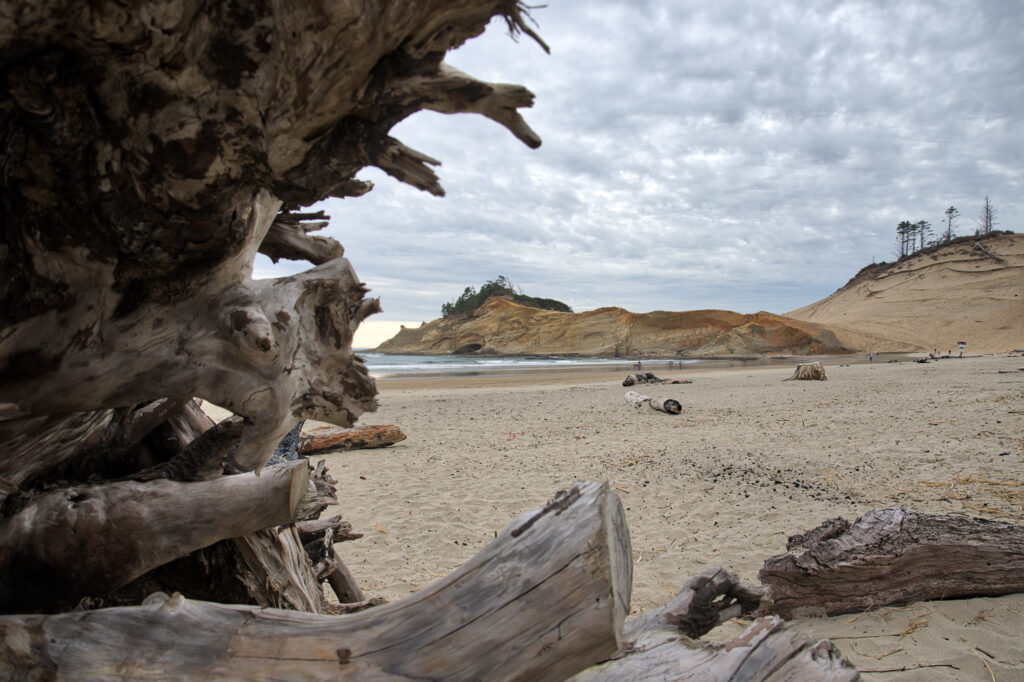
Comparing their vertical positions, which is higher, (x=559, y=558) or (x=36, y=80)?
(x=36, y=80)

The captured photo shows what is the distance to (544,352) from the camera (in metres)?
61.2

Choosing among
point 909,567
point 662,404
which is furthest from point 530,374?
point 909,567

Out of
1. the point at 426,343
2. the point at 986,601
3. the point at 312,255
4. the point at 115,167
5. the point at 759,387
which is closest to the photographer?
the point at 115,167

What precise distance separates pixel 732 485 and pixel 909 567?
9.17ft

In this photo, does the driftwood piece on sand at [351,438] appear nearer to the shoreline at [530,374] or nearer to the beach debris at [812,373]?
the shoreline at [530,374]

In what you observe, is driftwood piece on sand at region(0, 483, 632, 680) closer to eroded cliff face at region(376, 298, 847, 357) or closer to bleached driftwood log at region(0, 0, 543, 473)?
bleached driftwood log at region(0, 0, 543, 473)

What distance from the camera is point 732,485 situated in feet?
18.5

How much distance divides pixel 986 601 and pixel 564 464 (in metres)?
4.76

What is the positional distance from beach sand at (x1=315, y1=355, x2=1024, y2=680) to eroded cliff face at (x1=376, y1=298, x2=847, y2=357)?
3950 centimetres

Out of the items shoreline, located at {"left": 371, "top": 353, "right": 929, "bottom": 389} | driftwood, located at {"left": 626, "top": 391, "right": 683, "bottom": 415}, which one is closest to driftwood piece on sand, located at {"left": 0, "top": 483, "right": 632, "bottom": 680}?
driftwood, located at {"left": 626, "top": 391, "right": 683, "bottom": 415}

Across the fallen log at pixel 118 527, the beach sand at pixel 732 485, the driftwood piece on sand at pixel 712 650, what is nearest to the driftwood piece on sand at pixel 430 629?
the fallen log at pixel 118 527

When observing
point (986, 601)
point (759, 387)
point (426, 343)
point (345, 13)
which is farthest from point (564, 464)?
point (426, 343)

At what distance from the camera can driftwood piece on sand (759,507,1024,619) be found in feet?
9.32

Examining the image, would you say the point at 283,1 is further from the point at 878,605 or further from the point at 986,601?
the point at 986,601
